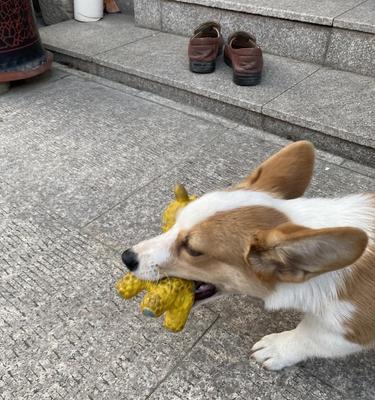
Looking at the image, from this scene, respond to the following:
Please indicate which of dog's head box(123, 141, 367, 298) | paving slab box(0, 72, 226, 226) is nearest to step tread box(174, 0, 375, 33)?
paving slab box(0, 72, 226, 226)

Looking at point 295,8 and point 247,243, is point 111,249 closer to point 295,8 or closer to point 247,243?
point 247,243

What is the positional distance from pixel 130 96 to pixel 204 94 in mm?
950

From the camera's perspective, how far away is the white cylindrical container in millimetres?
5966

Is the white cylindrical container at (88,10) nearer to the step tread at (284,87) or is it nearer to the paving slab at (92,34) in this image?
the paving slab at (92,34)

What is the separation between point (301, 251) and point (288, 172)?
0.56m

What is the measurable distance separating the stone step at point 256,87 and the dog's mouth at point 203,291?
2103 millimetres

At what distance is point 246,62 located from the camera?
4.08m

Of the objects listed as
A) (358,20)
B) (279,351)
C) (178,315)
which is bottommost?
(279,351)

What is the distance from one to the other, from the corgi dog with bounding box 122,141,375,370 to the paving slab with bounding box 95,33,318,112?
215cm

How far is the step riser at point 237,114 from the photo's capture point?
3535mm

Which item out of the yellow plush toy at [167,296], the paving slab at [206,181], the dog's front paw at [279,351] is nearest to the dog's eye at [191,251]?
the yellow plush toy at [167,296]

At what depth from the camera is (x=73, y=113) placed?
4.43 m

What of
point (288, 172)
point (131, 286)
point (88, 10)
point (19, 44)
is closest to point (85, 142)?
point (19, 44)

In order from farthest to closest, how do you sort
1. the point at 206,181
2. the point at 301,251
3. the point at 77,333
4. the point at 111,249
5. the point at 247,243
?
the point at 206,181
the point at 111,249
the point at 77,333
the point at 247,243
the point at 301,251
